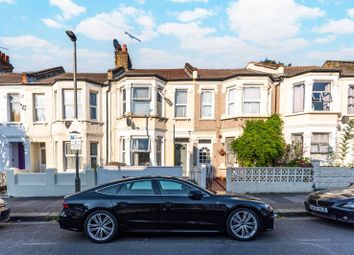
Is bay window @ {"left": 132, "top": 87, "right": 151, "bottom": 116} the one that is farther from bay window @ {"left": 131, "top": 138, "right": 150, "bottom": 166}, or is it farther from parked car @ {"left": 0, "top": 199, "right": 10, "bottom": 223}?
parked car @ {"left": 0, "top": 199, "right": 10, "bottom": 223}

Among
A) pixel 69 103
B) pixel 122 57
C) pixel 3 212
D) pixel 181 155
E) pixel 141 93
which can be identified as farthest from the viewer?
pixel 122 57

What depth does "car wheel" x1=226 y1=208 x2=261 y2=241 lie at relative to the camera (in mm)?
5078

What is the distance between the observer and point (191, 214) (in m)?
5.04

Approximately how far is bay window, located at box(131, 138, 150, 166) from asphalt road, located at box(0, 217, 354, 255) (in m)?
7.13

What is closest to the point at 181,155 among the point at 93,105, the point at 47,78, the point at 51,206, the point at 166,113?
the point at 166,113

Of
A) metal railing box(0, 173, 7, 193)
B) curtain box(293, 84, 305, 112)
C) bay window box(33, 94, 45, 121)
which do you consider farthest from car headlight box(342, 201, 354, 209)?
bay window box(33, 94, 45, 121)

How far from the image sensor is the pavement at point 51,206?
268 inches

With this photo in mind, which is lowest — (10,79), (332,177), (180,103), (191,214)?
(332,177)

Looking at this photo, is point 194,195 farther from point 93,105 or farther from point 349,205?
point 93,105

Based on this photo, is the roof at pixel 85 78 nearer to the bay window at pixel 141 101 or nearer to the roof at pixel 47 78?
the roof at pixel 47 78

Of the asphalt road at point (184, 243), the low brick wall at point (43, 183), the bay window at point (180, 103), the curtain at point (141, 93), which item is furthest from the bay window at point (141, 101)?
the asphalt road at point (184, 243)

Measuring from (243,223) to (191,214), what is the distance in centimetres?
119

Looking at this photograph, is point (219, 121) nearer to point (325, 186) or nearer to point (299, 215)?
point (325, 186)

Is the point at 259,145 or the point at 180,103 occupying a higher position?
the point at 180,103
